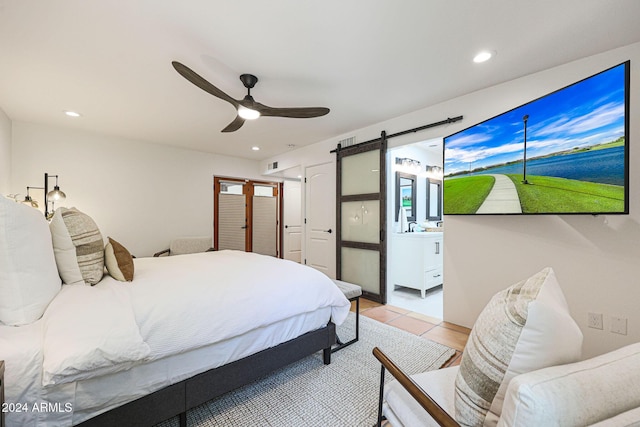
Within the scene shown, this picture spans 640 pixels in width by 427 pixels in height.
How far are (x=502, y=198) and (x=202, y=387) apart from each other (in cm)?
265

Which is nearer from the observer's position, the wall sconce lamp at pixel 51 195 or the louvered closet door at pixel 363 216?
the wall sconce lamp at pixel 51 195

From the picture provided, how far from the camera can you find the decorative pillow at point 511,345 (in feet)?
Answer: 2.39

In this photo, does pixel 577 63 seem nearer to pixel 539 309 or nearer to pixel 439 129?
pixel 439 129

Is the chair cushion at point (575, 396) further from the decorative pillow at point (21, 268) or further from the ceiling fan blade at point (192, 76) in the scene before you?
→ the ceiling fan blade at point (192, 76)

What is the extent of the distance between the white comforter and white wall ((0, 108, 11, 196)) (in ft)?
8.81

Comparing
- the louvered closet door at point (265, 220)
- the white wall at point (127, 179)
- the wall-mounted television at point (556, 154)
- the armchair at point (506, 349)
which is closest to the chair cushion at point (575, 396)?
the armchair at point (506, 349)

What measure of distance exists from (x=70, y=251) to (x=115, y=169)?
10.5 ft

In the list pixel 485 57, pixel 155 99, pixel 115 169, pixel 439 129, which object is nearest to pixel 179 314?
pixel 155 99

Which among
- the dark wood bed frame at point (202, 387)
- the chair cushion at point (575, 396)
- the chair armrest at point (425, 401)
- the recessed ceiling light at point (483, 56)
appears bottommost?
the dark wood bed frame at point (202, 387)

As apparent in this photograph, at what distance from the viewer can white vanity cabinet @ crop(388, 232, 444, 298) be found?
12.7ft

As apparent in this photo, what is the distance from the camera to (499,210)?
231 centimetres

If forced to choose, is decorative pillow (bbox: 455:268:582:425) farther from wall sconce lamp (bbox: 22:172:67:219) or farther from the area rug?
wall sconce lamp (bbox: 22:172:67:219)

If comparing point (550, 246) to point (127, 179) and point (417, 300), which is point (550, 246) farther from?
point (127, 179)

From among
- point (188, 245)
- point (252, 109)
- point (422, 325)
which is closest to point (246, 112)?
point (252, 109)
